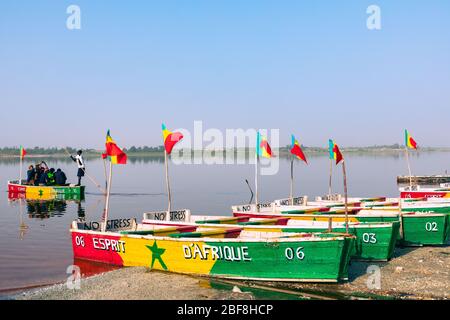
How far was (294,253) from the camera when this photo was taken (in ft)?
45.2

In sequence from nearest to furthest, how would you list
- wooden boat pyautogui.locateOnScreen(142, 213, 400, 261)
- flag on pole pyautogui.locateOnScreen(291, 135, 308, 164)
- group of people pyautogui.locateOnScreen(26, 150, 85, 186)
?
wooden boat pyautogui.locateOnScreen(142, 213, 400, 261) < flag on pole pyautogui.locateOnScreen(291, 135, 308, 164) < group of people pyautogui.locateOnScreen(26, 150, 85, 186)

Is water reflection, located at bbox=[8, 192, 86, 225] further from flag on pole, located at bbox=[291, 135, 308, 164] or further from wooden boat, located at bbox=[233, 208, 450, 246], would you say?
wooden boat, located at bbox=[233, 208, 450, 246]

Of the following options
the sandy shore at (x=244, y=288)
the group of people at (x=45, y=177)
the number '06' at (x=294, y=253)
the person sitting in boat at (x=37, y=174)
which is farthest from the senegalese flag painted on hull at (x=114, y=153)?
the person sitting in boat at (x=37, y=174)

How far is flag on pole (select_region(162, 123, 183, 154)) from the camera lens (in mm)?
20172

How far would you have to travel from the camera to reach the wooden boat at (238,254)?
534 inches

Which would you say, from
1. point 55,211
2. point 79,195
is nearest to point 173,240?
point 55,211

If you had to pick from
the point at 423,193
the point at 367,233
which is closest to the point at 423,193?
the point at 423,193

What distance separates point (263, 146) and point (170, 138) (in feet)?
16.8

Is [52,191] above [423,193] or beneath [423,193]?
beneath

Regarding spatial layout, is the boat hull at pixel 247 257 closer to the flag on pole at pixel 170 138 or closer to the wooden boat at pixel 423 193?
the flag on pole at pixel 170 138

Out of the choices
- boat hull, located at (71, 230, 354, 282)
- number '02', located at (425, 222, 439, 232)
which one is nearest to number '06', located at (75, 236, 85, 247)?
boat hull, located at (71, 230, 354, 282)

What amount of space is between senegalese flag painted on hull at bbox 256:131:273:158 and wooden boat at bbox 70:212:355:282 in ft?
23.5

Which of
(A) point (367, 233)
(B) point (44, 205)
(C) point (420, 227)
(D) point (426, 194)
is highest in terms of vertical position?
(D) point (426, 194)

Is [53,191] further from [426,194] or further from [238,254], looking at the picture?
[238,254]
